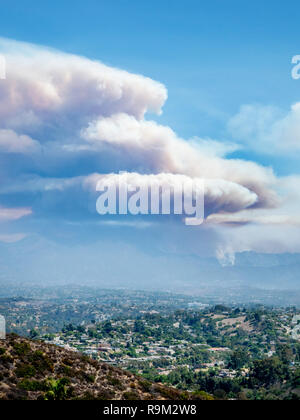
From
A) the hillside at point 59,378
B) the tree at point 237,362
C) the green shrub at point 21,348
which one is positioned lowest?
the tree at point 237,362

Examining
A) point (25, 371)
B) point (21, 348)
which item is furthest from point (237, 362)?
point (25, 371)

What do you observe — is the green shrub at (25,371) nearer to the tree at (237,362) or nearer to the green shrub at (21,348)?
the green shrub at (21,348)

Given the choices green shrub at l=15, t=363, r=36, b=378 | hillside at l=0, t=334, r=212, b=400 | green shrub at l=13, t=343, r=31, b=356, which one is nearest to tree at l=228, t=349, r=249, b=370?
hillside at l=0, t=334, r=212, b=400

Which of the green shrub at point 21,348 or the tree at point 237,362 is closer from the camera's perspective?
the green shrub at point 21,348

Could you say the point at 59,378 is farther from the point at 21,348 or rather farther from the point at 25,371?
the point at 21,348

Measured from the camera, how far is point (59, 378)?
2955 cm

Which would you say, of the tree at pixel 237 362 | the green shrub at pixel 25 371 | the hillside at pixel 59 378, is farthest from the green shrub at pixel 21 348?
the tree at pixel 237 362

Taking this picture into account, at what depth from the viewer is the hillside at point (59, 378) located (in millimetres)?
26781
